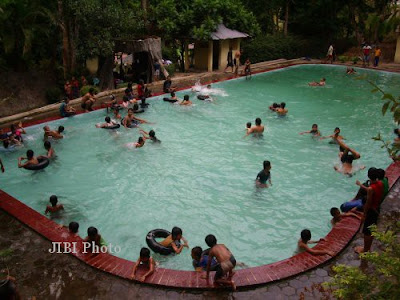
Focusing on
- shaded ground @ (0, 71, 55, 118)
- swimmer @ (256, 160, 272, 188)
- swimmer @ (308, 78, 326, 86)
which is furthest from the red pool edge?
swimmer @ (308, 78, 326, 86)

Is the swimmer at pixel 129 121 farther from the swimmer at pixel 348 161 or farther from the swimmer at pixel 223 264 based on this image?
the swimmer at pixel 223 264

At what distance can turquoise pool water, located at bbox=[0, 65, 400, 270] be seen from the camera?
8.87 meters

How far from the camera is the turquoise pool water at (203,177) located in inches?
349

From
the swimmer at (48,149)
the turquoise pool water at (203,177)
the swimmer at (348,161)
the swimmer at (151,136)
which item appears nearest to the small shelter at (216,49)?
the turquoise pool water at (203,177)

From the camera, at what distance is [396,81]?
23984 mm

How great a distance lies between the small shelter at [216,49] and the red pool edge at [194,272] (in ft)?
64.1

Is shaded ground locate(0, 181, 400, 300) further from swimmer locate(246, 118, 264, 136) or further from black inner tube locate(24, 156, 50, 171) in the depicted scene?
swimmer locate(246, 118, 264, 136)

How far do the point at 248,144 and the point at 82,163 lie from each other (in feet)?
19.4

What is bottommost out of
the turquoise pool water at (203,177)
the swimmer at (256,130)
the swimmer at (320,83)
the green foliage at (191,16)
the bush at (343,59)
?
the turquoise pool water at (203,177)

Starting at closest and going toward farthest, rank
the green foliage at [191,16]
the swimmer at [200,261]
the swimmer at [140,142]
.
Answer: the swimmer at [200,261] < the swimmer at [140,142] < the green foliage at [191,16]

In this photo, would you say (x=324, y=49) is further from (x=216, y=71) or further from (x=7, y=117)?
(x=7, y=117)

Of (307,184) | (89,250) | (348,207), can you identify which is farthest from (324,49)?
(89,250)

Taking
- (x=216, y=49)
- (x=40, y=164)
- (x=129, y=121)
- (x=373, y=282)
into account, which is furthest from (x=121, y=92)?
(x=373, y=282)

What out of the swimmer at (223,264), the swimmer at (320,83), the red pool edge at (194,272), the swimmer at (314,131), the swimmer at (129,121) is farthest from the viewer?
the swimmer at (320,83)
